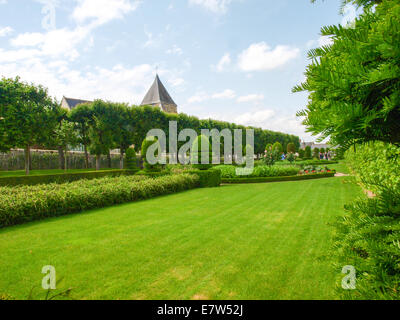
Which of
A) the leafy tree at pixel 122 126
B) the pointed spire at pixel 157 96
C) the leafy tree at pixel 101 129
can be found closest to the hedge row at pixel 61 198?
the leafy tree at pixel 101 129

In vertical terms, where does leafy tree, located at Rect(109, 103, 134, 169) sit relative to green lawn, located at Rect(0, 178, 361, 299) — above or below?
above

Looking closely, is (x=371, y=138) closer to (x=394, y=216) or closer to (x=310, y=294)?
(x=394, y=216)

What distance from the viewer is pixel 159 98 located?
2413 inches

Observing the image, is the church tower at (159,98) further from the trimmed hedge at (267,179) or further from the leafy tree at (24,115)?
the trimmed hedge at (267,179)

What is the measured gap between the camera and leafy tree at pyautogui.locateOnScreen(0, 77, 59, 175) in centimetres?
2027

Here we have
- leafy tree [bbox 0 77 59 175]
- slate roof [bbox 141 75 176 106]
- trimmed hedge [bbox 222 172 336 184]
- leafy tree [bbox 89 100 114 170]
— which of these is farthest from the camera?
slate roof [bbox 141 75 176 106]

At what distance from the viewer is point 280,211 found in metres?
7.58

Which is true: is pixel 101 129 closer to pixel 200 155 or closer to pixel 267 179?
pixel 200 155

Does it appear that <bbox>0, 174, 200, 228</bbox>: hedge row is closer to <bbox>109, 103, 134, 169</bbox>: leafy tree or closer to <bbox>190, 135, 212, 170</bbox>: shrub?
<bbox>190, 135, 212, 170</bbox>: shrub

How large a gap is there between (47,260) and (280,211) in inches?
243

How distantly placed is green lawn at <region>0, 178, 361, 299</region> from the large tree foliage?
2.88 ft

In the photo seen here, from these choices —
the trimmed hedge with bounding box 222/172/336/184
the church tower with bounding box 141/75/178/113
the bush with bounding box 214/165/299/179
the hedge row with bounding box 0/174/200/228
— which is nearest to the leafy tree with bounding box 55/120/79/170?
the hedge row with bounding box 0/174/200/228

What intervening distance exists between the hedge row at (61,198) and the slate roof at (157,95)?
53.0 meters

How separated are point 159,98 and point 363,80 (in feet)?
207
